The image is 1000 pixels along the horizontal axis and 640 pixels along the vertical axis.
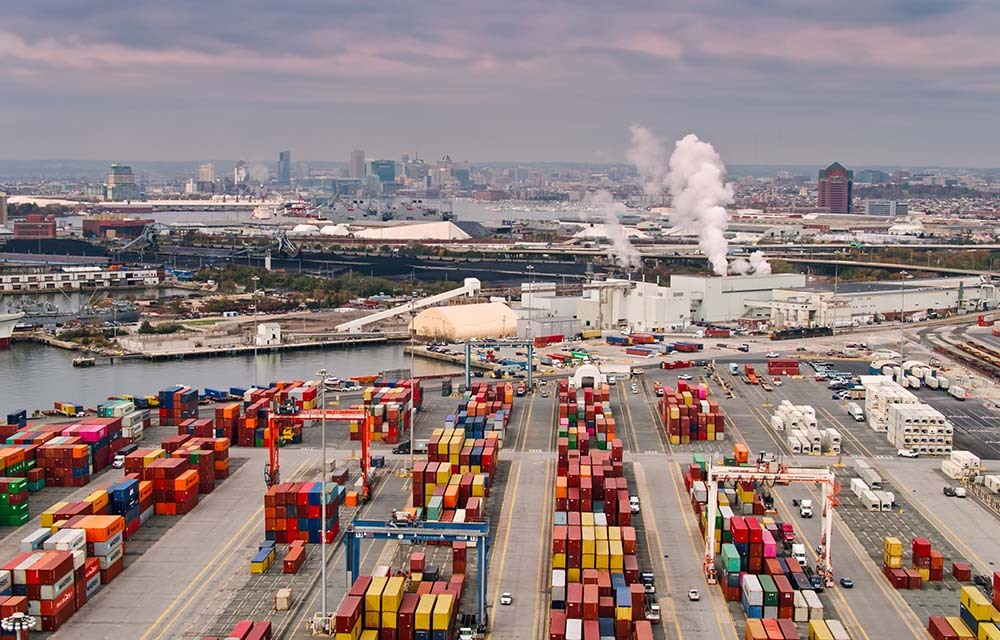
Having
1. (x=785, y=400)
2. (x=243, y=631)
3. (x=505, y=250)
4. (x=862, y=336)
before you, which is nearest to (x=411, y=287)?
(x=505, y=250)

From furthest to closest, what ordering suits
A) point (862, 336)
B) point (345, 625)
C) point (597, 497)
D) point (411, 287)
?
point (411, 287), point (862, 336), point (597, 497), point (345, 625)

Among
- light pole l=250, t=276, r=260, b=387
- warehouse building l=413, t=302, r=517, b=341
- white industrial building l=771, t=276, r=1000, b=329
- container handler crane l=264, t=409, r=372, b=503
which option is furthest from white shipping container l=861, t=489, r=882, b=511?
white industrial building l=771, t=276, r=1000, b=329

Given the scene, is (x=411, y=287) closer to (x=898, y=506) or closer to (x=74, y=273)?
(x=74, y=273)

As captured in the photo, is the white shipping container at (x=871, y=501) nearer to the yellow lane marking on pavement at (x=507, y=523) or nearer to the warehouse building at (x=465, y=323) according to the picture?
the yellow lane marking on pavement at (x=507, y=523)

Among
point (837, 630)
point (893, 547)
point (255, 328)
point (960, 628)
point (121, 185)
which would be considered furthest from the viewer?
point (121, 185)

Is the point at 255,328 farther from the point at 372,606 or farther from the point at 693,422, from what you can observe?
the point at 372,606

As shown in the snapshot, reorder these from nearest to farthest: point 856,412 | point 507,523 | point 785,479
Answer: point 785,479 → point 507,523 → point 856,412

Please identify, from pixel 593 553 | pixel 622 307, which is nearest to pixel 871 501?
pixel 593 553
